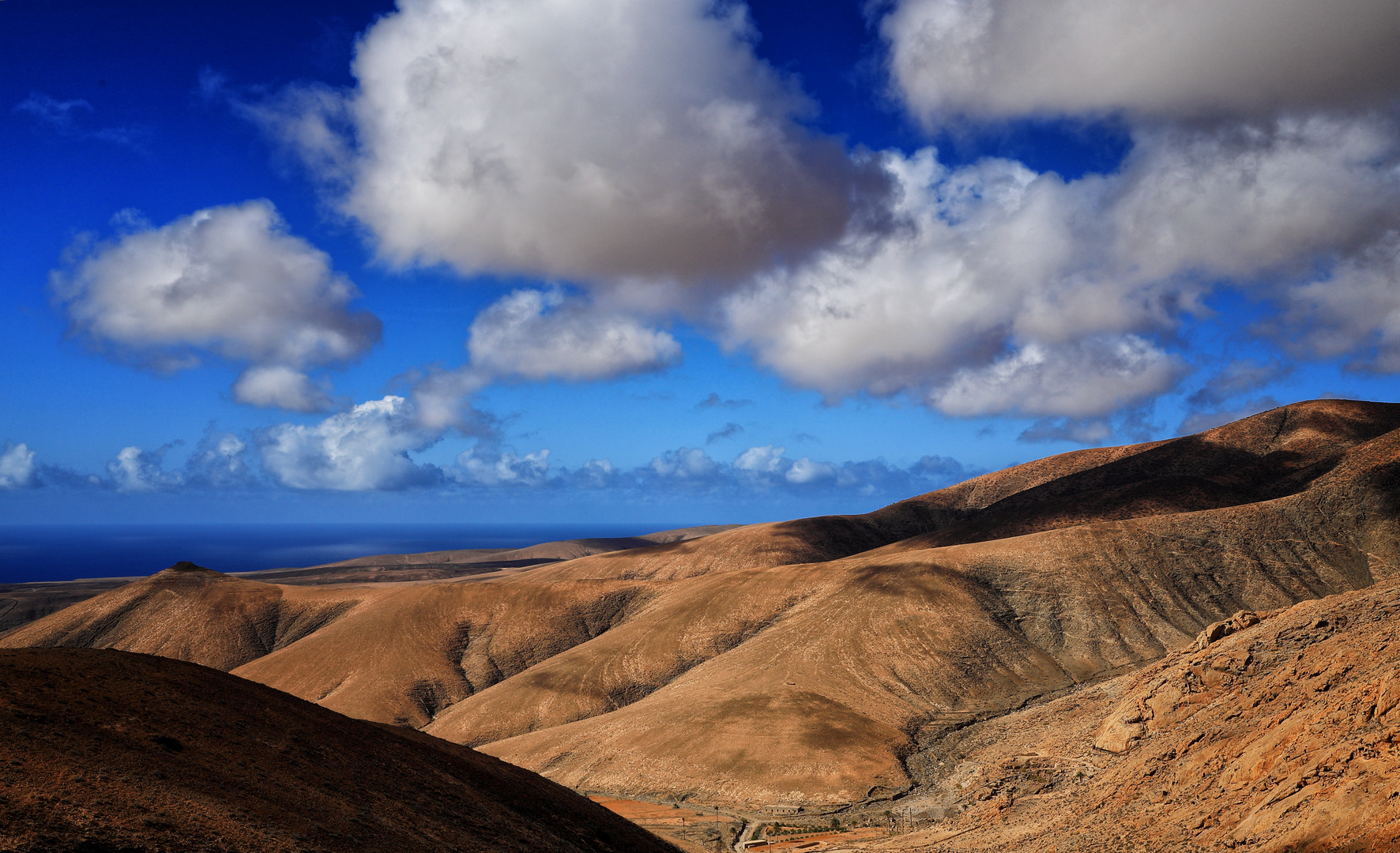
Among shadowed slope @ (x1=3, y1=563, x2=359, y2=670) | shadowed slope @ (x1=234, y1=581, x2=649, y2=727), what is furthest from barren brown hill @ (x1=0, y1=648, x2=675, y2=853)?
shadowed slope @ (x1=3, y1=563, x2=359, y2=670)

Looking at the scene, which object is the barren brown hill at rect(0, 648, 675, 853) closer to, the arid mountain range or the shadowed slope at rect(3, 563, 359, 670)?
the arid mountain range

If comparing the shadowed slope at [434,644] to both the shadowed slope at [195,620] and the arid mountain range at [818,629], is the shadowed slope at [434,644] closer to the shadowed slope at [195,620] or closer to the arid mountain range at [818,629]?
the arid mountain range at [818,629]

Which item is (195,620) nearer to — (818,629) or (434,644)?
(434,644)

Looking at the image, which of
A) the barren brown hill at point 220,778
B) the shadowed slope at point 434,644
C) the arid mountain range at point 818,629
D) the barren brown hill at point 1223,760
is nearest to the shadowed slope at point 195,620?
the arid mountain range at point 818,629

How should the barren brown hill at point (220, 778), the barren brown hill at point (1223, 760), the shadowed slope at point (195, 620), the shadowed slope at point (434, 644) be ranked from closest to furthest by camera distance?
the barren brown hill at point (220, 778)
the barren brown hill at point (1223, 760)
the shadowed slope at point (434, 644)
the shadowed slope at point (195, 620)

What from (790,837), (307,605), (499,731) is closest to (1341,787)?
(790,837)

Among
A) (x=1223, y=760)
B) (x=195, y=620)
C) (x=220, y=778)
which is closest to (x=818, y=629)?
(x=1223, y=760)

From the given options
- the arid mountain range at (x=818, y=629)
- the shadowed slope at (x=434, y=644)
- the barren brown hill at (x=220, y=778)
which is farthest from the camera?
the shadowed slope at (x=434, y=644)
